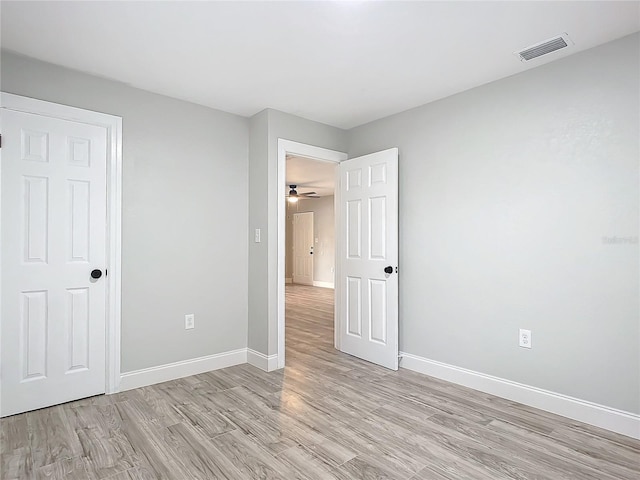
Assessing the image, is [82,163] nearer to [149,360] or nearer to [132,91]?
[132,91]

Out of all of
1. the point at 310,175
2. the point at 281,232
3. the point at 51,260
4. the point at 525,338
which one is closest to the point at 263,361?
the point at 281,232

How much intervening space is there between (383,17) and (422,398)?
2.61m

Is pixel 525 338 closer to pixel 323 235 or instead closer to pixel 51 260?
pixel 51 260

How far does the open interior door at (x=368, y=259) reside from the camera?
3.51 m

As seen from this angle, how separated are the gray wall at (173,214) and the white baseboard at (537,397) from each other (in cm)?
184

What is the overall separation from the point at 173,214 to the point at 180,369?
4.48ft

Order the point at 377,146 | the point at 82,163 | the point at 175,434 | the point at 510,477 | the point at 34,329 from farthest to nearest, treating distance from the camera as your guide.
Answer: the point at 377,146
the point at 82,163
the point at 34,329
the point at 175,434
the point at 510,477

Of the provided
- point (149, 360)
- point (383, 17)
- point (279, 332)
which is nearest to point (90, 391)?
point (149, 360)

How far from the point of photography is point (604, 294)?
2.38 m

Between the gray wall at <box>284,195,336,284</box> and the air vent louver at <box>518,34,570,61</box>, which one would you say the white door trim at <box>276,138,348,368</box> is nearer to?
the air vent louver at <box>518,34,570,61</box>

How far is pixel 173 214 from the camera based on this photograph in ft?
10.7

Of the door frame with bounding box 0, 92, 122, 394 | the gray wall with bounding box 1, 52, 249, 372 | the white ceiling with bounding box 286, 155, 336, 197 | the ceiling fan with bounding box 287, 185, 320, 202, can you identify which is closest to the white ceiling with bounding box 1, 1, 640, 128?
the gray wall with bounding box 1, 52, 249, 372

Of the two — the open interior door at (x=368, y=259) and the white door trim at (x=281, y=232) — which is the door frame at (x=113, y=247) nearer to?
the white door trim at (x=281, y=232)

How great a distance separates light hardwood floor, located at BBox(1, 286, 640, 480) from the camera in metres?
1.93
